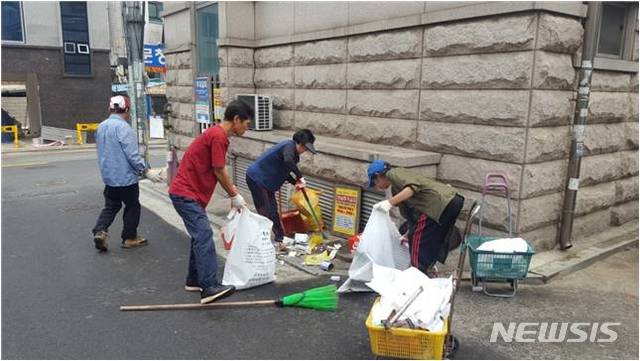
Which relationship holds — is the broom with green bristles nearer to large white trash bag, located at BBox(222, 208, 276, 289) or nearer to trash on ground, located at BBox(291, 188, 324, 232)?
large white trash bag, located at BBox(222, 208, 276, 289)

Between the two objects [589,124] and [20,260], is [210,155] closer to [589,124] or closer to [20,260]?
[20,260]

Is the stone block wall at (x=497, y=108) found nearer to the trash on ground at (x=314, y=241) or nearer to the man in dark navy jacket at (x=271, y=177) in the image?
the man in dark navy jacket at (x=271, y=177)

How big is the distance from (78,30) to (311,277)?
22191 millimetres

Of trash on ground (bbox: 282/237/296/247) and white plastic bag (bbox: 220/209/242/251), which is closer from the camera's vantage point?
white plastic bag (bbox: 220/209/242/251)

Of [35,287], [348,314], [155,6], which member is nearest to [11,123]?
[155,6]

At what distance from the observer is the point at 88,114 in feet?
79.0

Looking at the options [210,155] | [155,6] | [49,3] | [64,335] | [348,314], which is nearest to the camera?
[64,335]

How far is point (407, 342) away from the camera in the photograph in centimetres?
319

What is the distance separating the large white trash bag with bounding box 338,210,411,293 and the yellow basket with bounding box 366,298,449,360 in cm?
132

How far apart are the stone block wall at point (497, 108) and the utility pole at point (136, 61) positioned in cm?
553

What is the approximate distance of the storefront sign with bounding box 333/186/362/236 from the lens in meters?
6.38

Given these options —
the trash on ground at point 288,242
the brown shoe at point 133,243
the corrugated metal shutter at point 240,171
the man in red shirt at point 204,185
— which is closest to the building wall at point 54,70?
the corrugated metal shutter at point 240,171

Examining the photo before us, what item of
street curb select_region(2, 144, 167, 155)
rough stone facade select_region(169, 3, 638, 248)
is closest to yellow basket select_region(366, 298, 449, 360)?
rough stone facade select_region(169, 3, 638, 248)

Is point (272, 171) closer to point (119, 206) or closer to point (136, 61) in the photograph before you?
point (119, 206)
